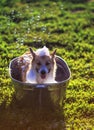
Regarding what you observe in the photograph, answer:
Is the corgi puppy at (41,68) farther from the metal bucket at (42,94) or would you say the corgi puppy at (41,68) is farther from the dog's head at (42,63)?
the metal bucket at (42,94)

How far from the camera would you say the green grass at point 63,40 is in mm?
6676

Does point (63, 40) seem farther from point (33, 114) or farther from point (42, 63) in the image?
point (33, 114)

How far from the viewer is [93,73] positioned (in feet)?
25.7

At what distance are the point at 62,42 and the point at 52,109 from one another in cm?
301

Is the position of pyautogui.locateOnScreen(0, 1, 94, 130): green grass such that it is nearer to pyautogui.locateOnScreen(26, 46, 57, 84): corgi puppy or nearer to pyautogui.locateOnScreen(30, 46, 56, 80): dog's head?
pyautogui.locateOnScreen(26, 46, 57, 84): corgi puppy

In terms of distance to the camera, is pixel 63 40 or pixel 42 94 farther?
pixel 63 40

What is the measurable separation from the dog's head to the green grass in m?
0.72

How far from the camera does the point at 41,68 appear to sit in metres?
6.18

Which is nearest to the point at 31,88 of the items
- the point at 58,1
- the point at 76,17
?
the point at 76,17

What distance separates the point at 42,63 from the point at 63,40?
313 centimetres

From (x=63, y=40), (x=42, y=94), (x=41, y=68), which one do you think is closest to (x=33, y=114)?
(x=42, y=94)

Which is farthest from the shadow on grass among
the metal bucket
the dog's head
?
the dog's head

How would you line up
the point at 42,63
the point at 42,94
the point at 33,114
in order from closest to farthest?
the point at 42,94
the point at 42,63
the point at 33,114

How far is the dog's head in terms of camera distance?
6.18 metres
